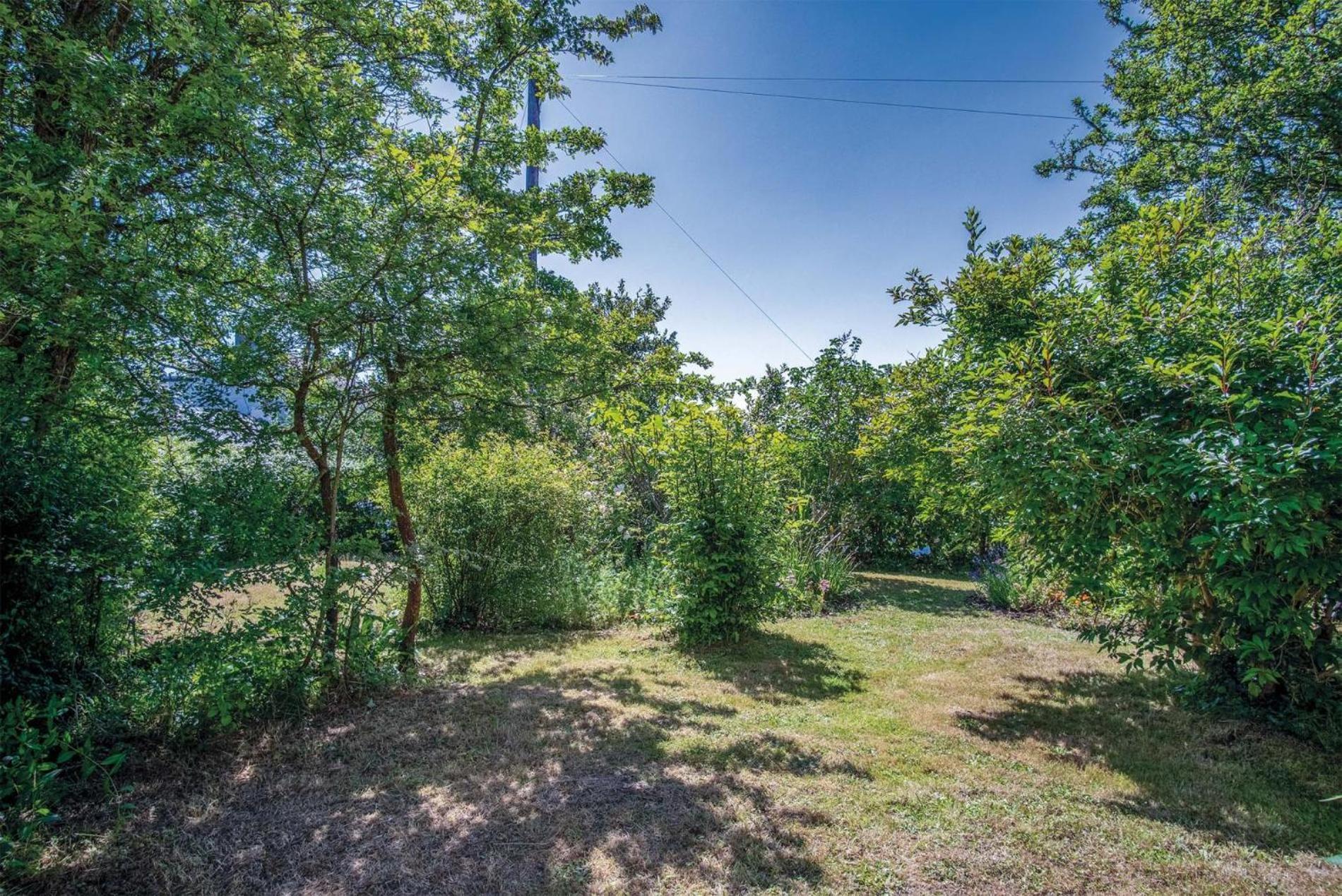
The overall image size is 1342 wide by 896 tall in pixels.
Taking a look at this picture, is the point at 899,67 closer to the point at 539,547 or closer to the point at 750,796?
the point at 539,547

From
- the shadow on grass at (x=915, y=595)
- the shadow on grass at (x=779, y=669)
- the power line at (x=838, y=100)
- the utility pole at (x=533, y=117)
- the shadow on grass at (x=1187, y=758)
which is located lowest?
the shadow on grass at (x=779, y=669)

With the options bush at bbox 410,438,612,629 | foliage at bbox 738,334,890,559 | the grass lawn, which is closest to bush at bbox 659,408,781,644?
the grass lawn

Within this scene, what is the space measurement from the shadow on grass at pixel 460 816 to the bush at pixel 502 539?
122 inches

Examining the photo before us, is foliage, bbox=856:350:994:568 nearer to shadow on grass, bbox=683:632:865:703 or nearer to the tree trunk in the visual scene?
shadow on grass, bbox=683:632:865:703

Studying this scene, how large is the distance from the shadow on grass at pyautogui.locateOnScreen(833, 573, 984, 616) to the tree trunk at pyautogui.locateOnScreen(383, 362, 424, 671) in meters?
6.03

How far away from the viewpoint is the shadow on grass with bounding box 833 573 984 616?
831 centimetres

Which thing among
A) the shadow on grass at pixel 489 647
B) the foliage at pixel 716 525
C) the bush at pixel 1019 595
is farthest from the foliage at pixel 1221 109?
the shadow on grass at pixel 489 647

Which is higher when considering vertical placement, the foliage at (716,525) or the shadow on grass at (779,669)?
the foliage at (716,525)

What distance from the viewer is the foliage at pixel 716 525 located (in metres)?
5.80

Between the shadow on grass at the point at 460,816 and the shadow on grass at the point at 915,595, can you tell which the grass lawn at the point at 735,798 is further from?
the shadow on grass at the point at 915,595

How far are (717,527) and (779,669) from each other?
4.97 feet

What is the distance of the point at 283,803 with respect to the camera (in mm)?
2662

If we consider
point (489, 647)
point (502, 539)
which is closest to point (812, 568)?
point (502, 539)

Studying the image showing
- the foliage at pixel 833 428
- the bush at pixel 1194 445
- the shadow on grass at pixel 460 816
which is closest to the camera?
the shadow on grass at pixel 460 816
